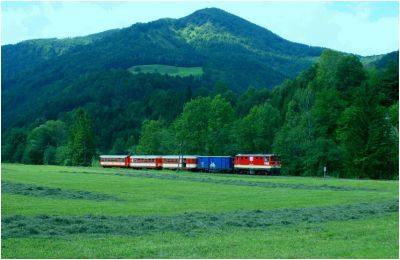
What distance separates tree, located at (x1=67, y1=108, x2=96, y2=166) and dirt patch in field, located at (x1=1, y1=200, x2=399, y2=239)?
10361 centimetres

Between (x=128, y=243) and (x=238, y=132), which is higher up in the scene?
(x=238, y=132)

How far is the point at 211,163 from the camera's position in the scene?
9375cm

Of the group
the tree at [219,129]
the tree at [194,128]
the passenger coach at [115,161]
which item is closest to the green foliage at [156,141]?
the tree at [194,128]

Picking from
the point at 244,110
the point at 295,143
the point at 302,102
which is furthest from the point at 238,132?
the point at 244,110

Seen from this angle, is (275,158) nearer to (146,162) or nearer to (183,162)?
(183,162)

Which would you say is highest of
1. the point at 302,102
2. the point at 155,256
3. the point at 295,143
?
the point at 302,102

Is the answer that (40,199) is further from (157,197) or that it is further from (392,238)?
(392,238)

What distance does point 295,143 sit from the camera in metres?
89.9

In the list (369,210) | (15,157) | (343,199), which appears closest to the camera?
(369,210)

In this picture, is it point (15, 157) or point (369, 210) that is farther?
point (15, 157)

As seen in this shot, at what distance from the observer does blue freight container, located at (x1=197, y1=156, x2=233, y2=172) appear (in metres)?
92.5

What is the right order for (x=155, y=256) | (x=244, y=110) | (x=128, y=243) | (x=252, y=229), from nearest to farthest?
(x=155, y=256), (x=128, y=243), (x=252, y=229), (x=244, y=110)

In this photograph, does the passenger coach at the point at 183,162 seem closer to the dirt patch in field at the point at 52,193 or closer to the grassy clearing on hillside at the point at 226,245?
the dirt patch in field at the point at 52,193

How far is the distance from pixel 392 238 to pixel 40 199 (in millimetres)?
21555
